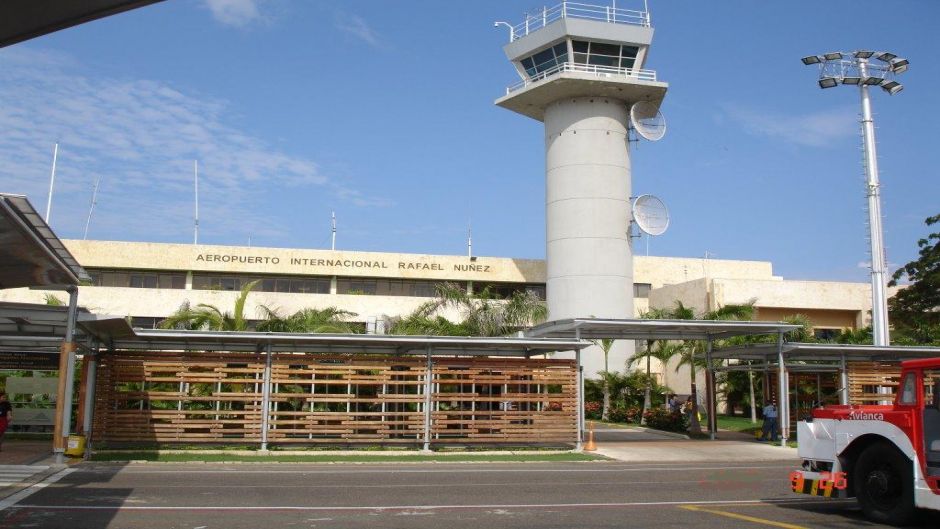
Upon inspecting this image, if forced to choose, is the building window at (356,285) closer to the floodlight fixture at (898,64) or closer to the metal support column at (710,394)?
the metal support column at (710,394)

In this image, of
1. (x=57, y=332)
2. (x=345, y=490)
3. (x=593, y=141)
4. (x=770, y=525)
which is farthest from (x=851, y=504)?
(x=593, y=141)

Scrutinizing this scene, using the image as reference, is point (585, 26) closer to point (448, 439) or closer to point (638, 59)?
point (638, 59)

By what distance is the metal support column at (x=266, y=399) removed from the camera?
25.0 meters

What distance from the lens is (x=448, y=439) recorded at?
26750 millimetres

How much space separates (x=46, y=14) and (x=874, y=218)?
46.7m

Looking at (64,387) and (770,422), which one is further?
(770,422)

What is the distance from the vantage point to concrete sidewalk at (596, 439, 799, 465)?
2575cm

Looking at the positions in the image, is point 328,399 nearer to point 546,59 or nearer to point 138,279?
point 546,59

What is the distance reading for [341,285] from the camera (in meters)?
56.7

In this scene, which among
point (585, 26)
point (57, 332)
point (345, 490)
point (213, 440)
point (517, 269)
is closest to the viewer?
point (345, 490)

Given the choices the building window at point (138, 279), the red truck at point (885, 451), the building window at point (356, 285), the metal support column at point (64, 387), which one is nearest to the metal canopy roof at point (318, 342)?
the metal support column at point (64, 387)

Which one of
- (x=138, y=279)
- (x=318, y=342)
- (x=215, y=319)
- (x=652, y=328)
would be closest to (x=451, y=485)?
(x=318, y=342)

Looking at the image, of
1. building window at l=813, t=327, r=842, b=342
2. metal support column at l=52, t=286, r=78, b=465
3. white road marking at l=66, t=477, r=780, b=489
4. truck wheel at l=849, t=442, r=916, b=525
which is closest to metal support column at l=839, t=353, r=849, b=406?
white road marking at l=66, t=477, r=780, b=489

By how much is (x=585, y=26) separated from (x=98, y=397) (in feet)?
118
